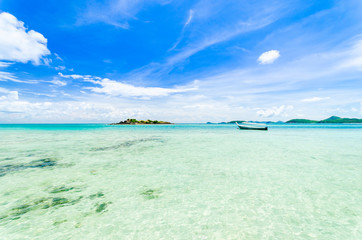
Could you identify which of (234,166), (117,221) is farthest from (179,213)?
(234,166)

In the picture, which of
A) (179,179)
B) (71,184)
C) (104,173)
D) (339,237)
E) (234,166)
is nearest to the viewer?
(339,237)

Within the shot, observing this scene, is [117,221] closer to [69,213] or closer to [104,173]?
[69,213]

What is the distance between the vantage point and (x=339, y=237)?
4262 mm

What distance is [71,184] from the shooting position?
7.96 m

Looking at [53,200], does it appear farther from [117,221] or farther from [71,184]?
[117,221]

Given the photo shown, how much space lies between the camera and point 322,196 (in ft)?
21.7

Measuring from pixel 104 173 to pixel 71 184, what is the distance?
194cm

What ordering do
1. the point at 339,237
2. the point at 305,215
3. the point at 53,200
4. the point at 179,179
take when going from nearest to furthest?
the point at 339,237 < the point at 305,215 < the point at 53,200 < the point at 179,179

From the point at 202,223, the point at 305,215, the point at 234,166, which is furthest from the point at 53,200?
the point at 234,166

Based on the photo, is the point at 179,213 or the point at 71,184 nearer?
the point at 179,213

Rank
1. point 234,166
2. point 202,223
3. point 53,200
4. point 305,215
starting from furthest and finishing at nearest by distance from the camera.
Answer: point 234,166 < point 53,200 < point 305,215 < point 202,223

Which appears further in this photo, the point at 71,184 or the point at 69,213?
the point at 71,184

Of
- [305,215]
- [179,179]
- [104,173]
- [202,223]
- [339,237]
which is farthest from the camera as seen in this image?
[104,173]

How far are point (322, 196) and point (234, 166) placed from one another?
5.29 m
